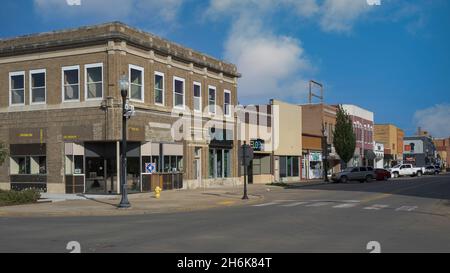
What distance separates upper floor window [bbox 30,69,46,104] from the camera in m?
32.7

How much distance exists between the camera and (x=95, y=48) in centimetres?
3091

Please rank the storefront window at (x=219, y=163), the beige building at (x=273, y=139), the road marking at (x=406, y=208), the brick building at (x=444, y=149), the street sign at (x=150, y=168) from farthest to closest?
the brick building at (x=444, y=149) → the beige building at (x=273, y=139) → the storefront window at (x=219, y=163) → the street sign at (x=150, y=168) → the road marking at (x=406, y=208)

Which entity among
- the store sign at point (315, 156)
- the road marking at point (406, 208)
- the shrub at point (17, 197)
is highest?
the store sign at point (315, 156)

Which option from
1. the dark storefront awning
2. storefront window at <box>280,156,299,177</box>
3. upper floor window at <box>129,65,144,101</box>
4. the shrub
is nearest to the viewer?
the shrub

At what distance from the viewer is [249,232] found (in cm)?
1437

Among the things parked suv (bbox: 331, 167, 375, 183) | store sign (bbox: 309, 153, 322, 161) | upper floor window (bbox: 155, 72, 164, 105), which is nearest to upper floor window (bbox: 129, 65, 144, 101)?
upper floor window (bbox: 155, 72, 164, 105)

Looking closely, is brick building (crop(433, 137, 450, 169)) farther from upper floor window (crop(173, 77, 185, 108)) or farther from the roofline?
the roofline

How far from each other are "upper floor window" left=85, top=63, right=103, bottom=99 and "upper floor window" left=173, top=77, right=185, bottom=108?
243 inches

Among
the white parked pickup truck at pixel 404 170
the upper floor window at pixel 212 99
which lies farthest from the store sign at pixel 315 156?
the upper floor window at pixel 212 99

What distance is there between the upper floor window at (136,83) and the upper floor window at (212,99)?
8.27m

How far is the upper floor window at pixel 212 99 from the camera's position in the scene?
39969mm

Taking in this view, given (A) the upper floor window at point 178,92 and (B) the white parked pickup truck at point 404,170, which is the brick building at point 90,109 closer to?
(A) the upper floor window at point 178,92
